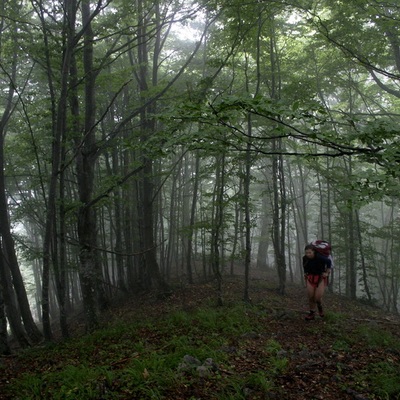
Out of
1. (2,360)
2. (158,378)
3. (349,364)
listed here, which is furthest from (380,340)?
(2,360)

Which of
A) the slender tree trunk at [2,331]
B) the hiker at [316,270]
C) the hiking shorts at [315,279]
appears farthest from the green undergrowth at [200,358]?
the hiking shorts at [315,279]

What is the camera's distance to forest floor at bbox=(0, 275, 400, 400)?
422 cm

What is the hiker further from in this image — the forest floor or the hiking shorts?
the forest floor

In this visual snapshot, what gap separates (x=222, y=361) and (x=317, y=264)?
3329 millimetres

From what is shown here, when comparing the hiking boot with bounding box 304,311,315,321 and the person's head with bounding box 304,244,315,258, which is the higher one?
the person's head with bounding box 304,244,315,258

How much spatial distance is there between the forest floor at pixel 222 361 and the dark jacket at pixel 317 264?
3.84 feet

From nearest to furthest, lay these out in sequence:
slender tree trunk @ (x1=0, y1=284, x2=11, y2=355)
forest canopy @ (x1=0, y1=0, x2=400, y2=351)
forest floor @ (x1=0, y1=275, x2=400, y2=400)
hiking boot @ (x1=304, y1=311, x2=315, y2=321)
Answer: forest canopy @ (x1=0, y1=0, x2=400, y2=351), forest floor @ (x1=0, y1=275, x2=400, y2=400), slender tree trunk @ (x1=0, y1=284, x2=11, y2=355), hiking boot @ (x1=304, y1=311, x2=315, y2=321)

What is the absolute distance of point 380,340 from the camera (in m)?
6.36

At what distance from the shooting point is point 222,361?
16.7ft

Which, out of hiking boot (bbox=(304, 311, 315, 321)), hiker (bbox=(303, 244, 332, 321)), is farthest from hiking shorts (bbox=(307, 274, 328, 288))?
hiking boot (bbox=(304, 311, 315, 321))

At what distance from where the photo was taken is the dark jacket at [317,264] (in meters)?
7.24

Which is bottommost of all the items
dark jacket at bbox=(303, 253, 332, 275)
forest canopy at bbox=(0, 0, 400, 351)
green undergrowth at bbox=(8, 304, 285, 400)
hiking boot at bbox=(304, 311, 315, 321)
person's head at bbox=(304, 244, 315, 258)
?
hiking boot at bbox=(304, 311, 315, 321)

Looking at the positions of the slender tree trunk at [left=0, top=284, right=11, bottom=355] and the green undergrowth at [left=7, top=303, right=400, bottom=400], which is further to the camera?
the slender tree trunk at [left=0, top=284, right=11, bottom=355]

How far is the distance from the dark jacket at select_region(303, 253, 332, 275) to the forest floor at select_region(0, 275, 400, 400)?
1.17 m
